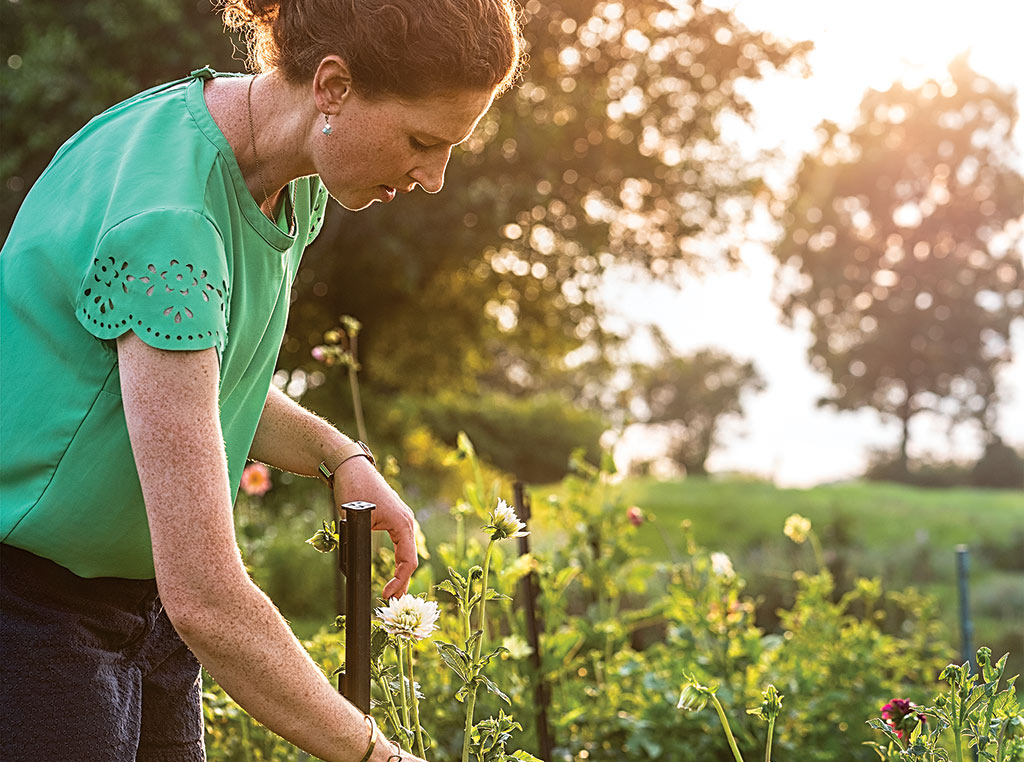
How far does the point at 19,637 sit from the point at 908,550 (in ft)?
23.0

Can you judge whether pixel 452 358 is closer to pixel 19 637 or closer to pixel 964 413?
pixel 19 637

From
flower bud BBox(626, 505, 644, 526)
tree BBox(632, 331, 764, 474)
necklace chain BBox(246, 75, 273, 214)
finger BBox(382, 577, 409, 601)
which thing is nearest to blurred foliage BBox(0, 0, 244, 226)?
flower bud BBox(626, 505, 644, 526)

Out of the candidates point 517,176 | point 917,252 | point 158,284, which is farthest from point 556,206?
point 917,252

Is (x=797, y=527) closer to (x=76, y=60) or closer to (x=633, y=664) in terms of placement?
(x=633, y=664)

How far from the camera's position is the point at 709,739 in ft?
8.83

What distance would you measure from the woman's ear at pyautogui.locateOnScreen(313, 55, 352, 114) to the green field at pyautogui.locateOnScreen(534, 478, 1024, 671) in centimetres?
232

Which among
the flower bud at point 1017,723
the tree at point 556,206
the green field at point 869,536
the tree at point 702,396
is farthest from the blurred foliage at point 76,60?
the tree at point 702,396

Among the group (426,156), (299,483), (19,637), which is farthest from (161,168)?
(299,483)

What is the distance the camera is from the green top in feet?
3.21

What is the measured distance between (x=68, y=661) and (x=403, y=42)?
78 cm

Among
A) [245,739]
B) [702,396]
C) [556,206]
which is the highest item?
[702,396]

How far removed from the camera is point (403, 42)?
43.0 inches

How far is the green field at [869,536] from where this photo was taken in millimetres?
5973

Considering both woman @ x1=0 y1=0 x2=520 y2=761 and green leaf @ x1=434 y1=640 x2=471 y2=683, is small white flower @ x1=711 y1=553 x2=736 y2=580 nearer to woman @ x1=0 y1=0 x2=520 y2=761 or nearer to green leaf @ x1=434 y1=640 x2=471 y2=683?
green leaf @ x1=434 y1=640 x2=471 y2=683
